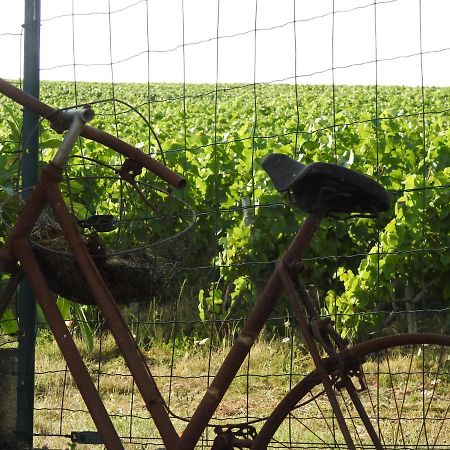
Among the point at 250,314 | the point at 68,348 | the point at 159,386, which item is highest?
the point at 250,314

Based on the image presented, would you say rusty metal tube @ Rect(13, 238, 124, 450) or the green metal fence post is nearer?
rusty metal tube @ Rect(13, 238, 124, 450)

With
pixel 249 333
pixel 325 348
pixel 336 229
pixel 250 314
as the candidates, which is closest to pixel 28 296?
pixel 250 314

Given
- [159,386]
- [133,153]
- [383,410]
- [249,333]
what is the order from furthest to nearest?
[159,386] → [383,410] → [133,153] → [249,333]

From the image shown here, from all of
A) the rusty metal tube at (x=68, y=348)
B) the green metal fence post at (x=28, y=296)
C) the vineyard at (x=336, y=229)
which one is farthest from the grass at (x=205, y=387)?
the rusty metal tube at (x=68, y=348)

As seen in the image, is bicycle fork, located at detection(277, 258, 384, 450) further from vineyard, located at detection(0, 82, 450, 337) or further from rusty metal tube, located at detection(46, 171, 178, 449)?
vineyard, located at detection(0, 82, 450, 337)

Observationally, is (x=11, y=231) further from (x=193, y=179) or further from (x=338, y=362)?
(x=193, y=179)

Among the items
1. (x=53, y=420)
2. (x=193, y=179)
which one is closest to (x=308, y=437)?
(x=53, y=420)

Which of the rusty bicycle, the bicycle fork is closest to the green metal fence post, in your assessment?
the rusty bicycle

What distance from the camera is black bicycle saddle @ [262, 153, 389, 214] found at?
279 centimetres

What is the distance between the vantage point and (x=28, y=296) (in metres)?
4.18

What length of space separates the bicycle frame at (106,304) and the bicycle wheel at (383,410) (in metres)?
0.20

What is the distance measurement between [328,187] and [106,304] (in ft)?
2.77

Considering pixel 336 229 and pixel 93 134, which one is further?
pixel 336 229

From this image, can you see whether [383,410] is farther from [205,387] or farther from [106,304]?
[106,304]
